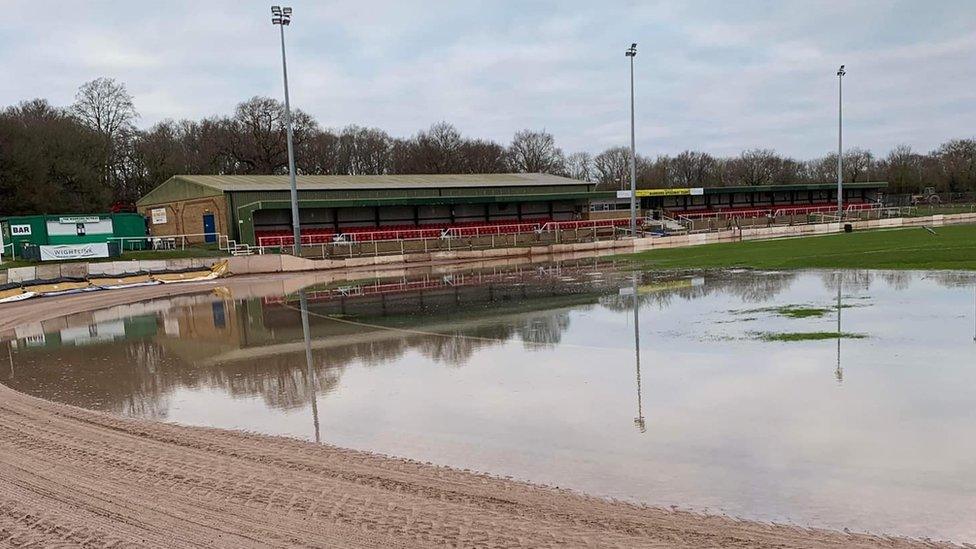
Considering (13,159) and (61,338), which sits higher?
(13,159)

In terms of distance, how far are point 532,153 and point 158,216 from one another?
242 feet

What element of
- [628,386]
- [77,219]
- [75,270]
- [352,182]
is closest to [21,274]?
[75,270]

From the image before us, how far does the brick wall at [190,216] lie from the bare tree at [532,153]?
6938cm

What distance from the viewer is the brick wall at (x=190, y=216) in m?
52.2

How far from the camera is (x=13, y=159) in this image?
56594 mm

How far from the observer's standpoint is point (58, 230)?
3928 centimetres

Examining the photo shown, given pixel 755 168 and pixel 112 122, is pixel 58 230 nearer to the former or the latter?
pixel 112 122

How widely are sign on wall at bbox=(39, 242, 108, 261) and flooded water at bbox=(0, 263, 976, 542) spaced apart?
58.5 ft

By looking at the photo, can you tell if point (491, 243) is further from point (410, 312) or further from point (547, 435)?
point (547, 435)

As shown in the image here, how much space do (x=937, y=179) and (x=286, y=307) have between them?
124 metres

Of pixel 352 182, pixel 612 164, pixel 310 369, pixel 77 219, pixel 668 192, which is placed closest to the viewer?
pixel 310 369

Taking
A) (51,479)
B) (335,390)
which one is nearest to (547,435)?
(335,390)

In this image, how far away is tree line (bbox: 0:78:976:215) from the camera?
204 ft

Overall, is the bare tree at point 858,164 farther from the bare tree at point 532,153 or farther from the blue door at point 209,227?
→ the blue door at point 209,227
